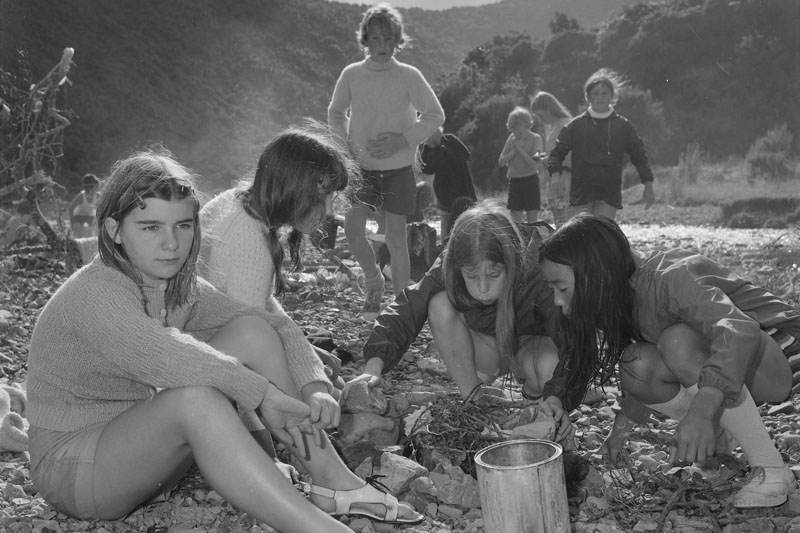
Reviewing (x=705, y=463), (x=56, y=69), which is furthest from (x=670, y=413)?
(x=56, y=69)

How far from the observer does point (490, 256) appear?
312 cm

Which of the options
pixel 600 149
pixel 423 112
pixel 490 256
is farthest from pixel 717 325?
pixel 600 149

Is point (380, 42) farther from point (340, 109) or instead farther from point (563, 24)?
point (563, 24)

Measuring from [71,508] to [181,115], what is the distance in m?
41.7

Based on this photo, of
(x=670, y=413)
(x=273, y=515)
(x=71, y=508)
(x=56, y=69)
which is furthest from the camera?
(x=56, y=69)

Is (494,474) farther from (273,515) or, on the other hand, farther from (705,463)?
(705,463)

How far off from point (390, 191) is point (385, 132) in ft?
1.28

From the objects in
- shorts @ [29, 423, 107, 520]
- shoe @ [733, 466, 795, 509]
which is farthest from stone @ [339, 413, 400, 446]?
shoe @ [733, 466, 795, 509]

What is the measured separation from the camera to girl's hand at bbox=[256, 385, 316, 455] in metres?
2.37

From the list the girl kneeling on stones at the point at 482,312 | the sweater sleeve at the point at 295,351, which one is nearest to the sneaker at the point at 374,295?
the girl kneeling on stones at the point at 482,312

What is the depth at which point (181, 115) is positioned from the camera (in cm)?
4200

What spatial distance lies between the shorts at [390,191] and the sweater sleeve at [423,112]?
22cm

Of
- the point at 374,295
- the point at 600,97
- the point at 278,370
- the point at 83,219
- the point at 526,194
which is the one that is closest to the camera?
the point at 278,370

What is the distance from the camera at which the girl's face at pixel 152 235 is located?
2400mm
